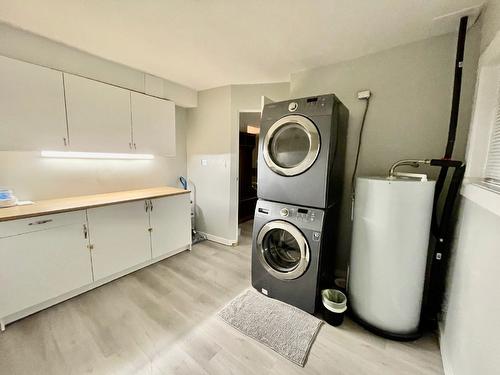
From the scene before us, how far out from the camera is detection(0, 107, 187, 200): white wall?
1.90 m

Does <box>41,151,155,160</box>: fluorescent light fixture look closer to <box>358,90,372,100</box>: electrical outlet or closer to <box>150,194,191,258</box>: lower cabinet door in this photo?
<box>150,194,191,258</box>: lower cabinet door

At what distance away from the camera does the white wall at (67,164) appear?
1.77 m

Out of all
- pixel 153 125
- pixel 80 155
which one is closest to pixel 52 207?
pixel 80 155

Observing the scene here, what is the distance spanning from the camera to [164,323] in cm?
163

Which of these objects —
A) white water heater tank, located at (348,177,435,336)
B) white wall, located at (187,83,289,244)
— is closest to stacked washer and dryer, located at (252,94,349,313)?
white water heater tank, located at (348,177,435,336)

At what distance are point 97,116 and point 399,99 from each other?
3.02 metres

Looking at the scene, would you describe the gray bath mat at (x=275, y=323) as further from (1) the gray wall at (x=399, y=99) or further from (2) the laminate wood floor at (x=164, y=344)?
(1) the gray wall at (x=399, y=99)

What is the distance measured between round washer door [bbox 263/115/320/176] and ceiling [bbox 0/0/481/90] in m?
0.72

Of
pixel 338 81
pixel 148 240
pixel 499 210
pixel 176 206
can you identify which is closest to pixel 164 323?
pixel 148 240

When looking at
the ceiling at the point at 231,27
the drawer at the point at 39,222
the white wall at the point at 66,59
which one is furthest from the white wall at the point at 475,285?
the white wall at the point at 66,59

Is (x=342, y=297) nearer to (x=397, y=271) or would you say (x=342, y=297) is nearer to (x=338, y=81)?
(x=397, y=271)

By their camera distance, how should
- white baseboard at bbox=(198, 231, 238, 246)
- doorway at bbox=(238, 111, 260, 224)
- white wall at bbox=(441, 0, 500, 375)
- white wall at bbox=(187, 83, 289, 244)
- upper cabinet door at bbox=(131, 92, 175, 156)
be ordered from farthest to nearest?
doorway at bbox=(238, 111, 260, 224), white baseboard at bbox=(198, 231, 238, 246), white wall at bbox=(187, 83, 289, 244), upper cabinet door at bbox=(131, 92, 175, 156), white wall at bbox=(441, 0, 500, 375)

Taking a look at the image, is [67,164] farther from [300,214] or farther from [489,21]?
[489,21]

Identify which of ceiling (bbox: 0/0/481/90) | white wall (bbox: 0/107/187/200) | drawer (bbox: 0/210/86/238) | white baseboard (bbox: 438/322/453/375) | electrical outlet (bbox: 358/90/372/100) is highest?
ceiling (bbox: 0/0/481/90)
